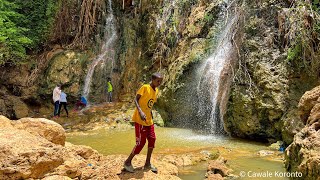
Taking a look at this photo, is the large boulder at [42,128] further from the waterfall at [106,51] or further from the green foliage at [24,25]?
the green foliage at [24,25]

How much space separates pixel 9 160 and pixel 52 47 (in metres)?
14.5

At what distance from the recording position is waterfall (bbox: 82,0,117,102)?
15372 millimetres

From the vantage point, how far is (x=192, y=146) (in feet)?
26.4

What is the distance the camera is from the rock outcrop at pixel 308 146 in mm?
4355

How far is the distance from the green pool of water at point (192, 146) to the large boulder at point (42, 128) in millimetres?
1996

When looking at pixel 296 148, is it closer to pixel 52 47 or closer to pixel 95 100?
pixel 95 100

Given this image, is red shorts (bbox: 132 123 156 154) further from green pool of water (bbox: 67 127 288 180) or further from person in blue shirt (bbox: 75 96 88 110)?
person in blue shirt (bbox: 75 96 88 110)

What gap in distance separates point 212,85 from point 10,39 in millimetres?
10407

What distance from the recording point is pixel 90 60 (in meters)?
15.8

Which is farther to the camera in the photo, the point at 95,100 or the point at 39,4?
the point at 39,4

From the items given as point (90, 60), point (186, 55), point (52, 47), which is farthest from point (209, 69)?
point (52, 47)

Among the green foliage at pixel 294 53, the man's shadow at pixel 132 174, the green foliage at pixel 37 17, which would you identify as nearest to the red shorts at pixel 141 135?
the man's shadow at pixel 132 174

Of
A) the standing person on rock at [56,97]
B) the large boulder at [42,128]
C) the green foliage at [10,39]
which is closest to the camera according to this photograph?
the large boulder at [42,128]

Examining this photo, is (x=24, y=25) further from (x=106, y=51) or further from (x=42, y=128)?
(x=42, y=128)
